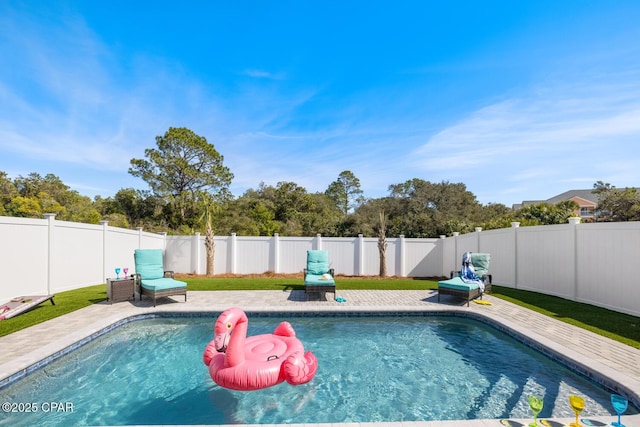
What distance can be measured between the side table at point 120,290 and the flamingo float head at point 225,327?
572 centimetres

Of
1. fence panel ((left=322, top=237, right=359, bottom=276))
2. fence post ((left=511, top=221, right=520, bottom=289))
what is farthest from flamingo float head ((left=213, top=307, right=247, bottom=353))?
fence panel ((left=322, top=237, right=359, bottom=276))

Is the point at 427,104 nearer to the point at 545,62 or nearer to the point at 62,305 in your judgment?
the point at 545,62

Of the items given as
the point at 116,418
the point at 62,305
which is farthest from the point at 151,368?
the point at 62,305

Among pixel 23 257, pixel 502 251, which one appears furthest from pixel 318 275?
pixel 23 257

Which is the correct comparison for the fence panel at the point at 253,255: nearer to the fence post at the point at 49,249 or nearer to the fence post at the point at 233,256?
the fence post at the point at 233,256

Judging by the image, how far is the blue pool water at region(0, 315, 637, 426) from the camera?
352 centimetres

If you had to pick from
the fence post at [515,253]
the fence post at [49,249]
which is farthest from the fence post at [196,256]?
the fence post at [515,253]

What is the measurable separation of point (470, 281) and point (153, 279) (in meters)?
8.63

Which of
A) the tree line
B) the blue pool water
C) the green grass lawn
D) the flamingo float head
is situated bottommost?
the blue pool water

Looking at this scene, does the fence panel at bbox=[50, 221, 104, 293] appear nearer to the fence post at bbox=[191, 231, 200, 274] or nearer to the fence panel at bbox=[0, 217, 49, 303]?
the fence panel at bbox=[0, 217, 49, 303]

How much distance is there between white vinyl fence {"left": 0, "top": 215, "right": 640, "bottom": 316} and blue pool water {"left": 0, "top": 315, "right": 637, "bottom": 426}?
138 inches

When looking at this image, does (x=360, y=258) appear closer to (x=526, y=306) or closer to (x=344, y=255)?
(x=344, y=255)

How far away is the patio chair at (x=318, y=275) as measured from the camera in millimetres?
8562

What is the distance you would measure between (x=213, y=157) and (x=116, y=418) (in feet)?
77.6
